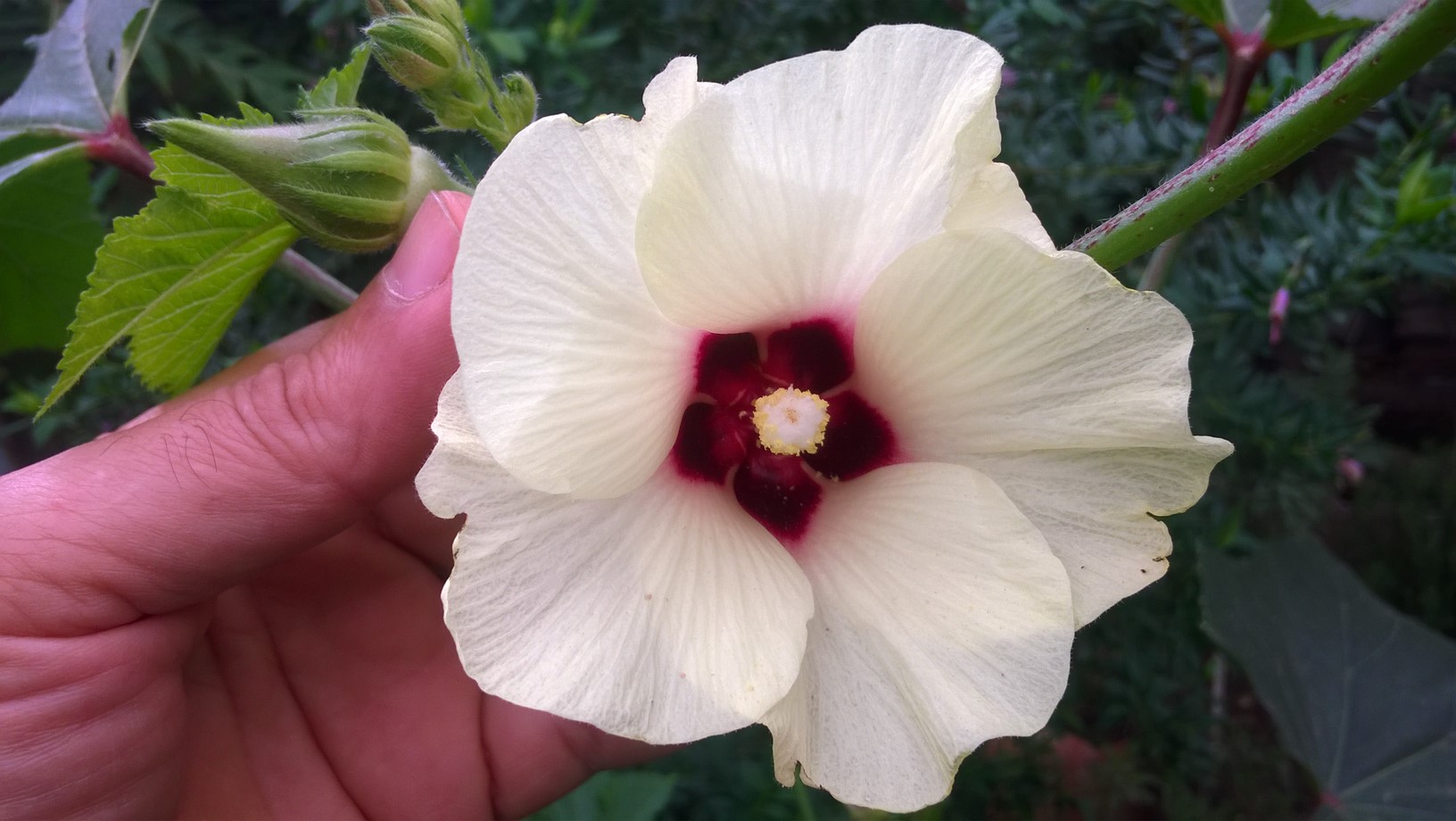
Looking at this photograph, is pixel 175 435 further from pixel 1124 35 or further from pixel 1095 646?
pixel 1124 35

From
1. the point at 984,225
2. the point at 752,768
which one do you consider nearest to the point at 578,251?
the point at 984,225

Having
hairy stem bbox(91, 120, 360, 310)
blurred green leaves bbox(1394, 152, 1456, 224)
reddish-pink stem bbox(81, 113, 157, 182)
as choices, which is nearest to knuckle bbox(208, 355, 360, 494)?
hairy stem bbox(91, 120, 360, 310)

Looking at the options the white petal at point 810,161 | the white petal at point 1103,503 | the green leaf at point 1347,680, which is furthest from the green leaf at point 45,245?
the green leaf at point 1347,680

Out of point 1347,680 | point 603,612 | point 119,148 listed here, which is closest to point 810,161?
point 603,612

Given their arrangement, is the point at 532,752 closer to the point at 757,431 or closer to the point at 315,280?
the point at 315,280

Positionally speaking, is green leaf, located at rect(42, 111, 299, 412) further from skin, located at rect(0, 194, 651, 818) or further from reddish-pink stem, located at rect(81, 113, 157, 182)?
reddish-pink stem, located at rect(81, 113, 157, 182)
